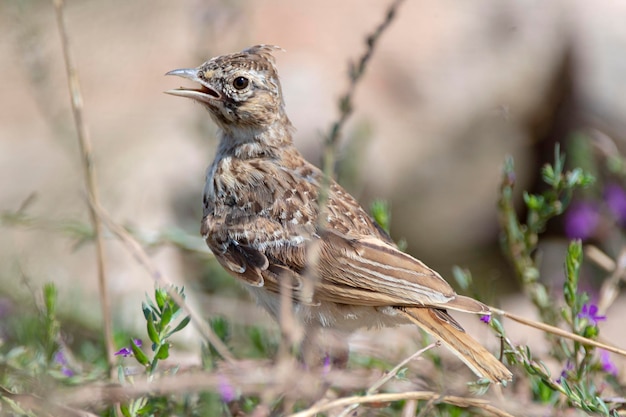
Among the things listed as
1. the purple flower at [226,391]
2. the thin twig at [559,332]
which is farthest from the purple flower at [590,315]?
the purple flower at [226,391]

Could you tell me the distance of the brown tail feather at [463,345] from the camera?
2.81m

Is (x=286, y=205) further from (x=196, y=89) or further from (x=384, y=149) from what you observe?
(x=384, y=149)

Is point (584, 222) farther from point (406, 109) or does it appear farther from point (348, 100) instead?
point (406, 109)

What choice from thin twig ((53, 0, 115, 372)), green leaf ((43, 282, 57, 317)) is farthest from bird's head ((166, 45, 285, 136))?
green leaf ((43, 282, 57, 317))

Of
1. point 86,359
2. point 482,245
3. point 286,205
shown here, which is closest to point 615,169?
point 286,205

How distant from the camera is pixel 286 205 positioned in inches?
140

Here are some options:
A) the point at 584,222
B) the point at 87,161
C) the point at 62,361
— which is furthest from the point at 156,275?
the point at 584,222

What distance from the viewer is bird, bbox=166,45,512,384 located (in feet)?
10.4

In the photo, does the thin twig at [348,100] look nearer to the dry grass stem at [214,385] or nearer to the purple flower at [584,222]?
the dry grass stem at [214,385]

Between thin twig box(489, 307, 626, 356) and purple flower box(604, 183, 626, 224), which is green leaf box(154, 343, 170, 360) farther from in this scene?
purple flower box(604, 183, 626, 224)

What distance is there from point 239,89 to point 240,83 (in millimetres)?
25

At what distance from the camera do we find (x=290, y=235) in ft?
11.4

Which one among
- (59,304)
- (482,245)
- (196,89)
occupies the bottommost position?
(482,245)

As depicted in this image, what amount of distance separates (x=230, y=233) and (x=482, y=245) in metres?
4.30
